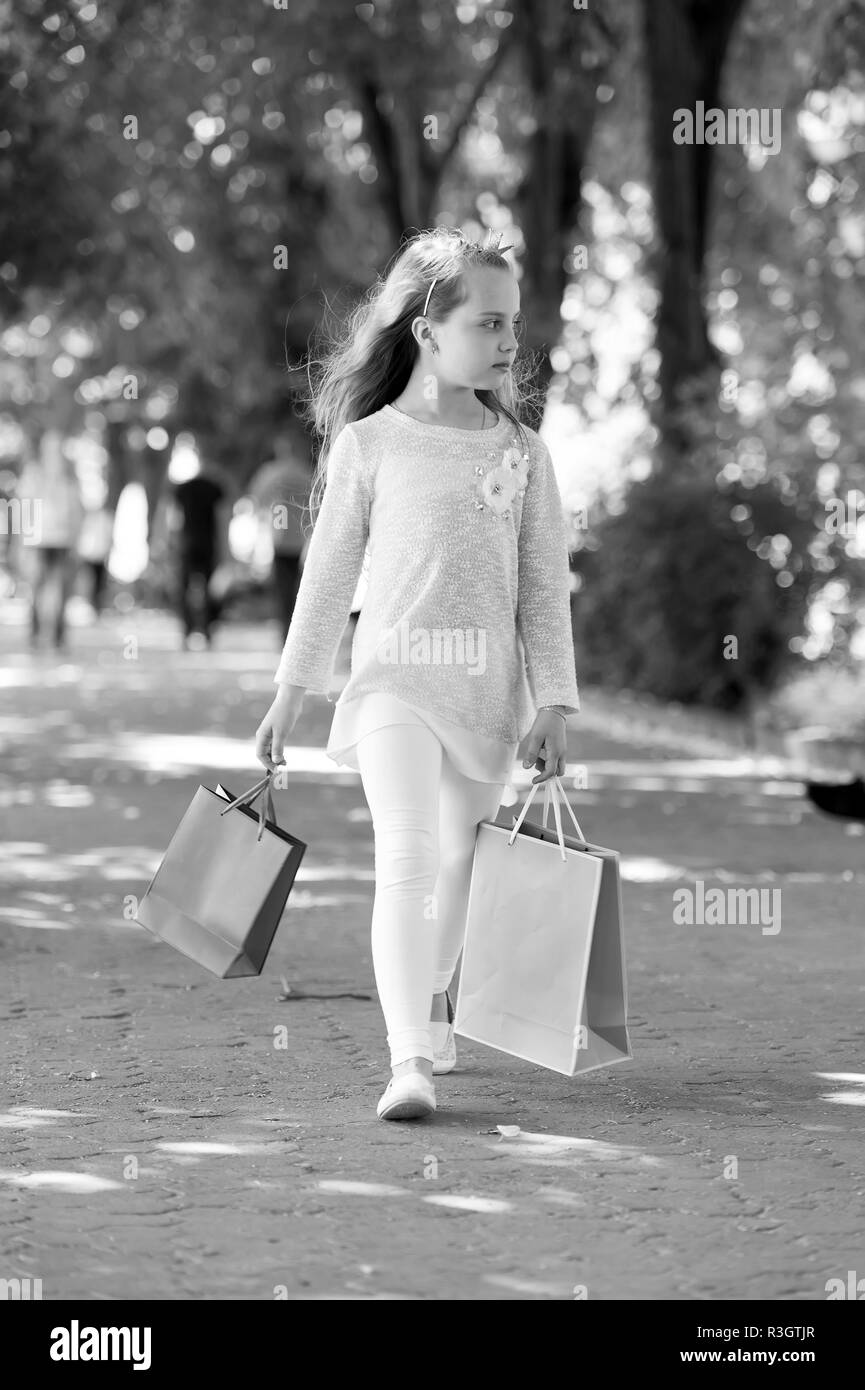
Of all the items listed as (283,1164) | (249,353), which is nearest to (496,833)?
(283,1164)

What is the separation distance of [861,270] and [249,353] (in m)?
8.01

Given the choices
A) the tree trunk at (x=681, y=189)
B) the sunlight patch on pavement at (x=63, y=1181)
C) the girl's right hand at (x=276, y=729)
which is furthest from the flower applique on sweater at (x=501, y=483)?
the tree trunk at (x=681, y=189)

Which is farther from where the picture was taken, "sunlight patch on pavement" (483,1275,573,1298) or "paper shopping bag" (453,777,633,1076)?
"paper shopping bag" (453,777,633,1076)

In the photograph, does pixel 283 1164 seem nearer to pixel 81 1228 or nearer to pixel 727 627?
pixel 81 1228

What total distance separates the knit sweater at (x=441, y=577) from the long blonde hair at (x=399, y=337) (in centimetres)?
15

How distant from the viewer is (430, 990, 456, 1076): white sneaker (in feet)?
18.0

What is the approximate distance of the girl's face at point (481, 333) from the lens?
206 inches

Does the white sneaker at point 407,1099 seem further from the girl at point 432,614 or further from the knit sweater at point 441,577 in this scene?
the knit sweater at point 441,577


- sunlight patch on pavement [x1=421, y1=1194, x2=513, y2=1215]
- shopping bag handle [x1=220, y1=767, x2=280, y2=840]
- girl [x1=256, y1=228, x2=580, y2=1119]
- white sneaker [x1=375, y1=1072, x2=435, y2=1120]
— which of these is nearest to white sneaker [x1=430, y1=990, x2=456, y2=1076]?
girl [x1=256, y1=228, x2=580, y2=1119]

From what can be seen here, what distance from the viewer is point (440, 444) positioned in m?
5.26

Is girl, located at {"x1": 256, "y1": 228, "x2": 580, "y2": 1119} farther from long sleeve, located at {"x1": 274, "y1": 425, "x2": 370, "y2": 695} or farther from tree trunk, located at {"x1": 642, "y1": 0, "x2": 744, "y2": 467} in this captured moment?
tree trunk, located at {"x1": 642, "y1": 0, "x2": 744, "y2": 467}

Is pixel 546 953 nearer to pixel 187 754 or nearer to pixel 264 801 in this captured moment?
pixel 264 801

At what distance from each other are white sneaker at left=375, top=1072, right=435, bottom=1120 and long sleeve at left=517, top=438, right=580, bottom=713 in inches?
38.2

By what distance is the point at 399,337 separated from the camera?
214 inches
